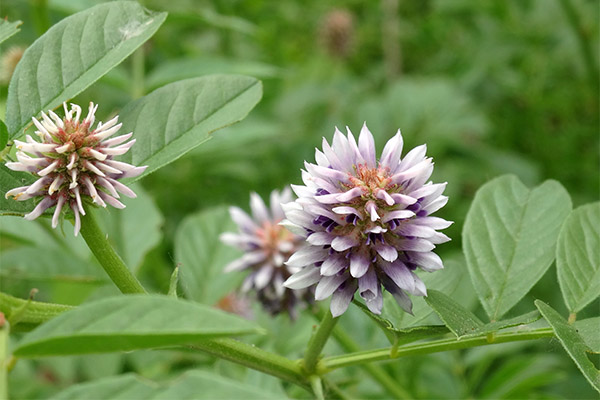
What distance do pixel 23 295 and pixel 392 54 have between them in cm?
263

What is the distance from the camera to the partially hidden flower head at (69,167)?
805 millimetres

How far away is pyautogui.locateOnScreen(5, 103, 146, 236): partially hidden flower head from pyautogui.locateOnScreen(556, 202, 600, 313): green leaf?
1.87 feet

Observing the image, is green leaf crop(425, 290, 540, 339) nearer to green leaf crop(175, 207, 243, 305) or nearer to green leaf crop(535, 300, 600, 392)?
green leaf crop(535, 300, 600, 392)

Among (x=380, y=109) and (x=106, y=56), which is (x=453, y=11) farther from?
(x=106, y=56)

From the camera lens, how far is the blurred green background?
2.54 metres

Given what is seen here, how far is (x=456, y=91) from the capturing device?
3230 millimetres

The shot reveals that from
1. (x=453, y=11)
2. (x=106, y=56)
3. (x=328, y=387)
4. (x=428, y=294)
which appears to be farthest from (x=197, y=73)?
(x=453, y=11)

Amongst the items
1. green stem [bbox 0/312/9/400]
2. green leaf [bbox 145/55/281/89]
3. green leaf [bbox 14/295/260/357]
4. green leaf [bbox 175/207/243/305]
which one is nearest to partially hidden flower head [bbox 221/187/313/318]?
green leaf [bbox 175/207/243/305]

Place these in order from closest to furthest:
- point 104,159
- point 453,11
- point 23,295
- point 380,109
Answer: point 104,159
point 23,295
point 380,109
point 453,11

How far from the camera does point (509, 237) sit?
107 cm

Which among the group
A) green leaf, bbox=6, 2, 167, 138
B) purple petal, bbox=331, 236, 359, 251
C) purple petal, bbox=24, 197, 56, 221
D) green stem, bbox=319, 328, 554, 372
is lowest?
green stem, bbox=319, 328, 554, 372

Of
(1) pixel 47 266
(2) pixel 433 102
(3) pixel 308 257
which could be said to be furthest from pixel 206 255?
(2) pixel 433 102

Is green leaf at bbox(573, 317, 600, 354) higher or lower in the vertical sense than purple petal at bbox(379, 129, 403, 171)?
lower

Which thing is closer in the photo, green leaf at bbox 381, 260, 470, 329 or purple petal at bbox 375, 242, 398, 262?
purple petal at bbox 375, 242, 398, 262
